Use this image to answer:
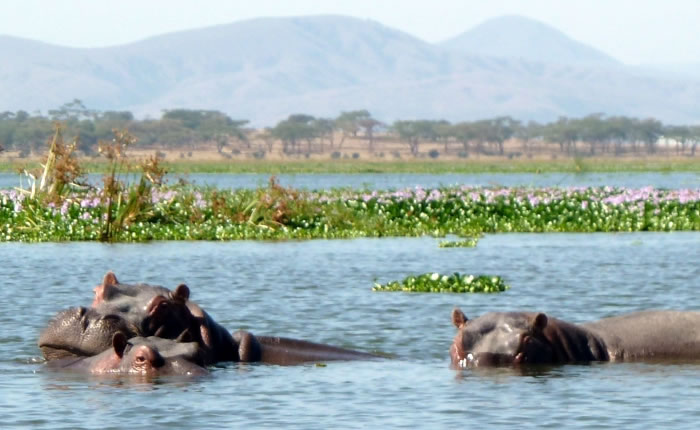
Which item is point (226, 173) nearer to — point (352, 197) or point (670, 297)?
point (352, 197)

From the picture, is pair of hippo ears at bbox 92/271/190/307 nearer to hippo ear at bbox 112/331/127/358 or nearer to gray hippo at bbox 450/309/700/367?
hippo ear at bbox 112/331/127/358

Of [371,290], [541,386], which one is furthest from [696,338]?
[371,290]

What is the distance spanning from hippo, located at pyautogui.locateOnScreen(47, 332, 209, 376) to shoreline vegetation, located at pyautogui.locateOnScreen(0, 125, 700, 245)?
15649 mm

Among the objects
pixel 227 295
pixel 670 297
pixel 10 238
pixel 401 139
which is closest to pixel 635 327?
pixel 670 297

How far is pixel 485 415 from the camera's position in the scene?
1027cm

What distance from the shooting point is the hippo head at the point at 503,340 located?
12.1m

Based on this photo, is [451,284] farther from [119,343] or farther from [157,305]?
[119,343]

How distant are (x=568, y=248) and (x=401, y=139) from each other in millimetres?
169560

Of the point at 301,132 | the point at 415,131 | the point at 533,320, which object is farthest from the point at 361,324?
the point at 415,131

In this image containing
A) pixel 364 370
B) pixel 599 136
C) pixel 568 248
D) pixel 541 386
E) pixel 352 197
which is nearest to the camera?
pixel 541 386

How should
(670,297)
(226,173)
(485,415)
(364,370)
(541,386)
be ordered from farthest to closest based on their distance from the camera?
1. (226,173)
2. (670,297)
3. (364,370)
4. (541,386)
5. (485,415)

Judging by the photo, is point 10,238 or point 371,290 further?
point 10,238

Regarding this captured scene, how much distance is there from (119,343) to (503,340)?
3235 mm

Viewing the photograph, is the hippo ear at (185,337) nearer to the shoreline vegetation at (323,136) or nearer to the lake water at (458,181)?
the lake water at (458,181)
